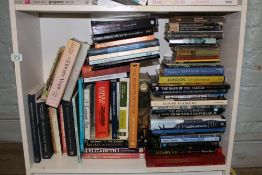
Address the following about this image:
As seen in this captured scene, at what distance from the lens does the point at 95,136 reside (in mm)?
1031

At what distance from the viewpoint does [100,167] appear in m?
0.96

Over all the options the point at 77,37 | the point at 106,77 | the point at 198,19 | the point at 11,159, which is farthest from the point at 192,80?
the point at 11,159

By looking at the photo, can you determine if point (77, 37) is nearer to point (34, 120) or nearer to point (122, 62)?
point (122, 62)

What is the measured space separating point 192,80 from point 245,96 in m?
0.49

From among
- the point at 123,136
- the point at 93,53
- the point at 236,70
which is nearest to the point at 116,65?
the point at 93,53

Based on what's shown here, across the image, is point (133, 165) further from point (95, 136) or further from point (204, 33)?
point (204, 33)

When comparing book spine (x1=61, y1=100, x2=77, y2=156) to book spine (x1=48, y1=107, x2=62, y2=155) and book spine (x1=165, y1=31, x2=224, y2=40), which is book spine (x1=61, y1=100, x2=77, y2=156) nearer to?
book spine (x1=48, y1=107, x2=62, y2=155)

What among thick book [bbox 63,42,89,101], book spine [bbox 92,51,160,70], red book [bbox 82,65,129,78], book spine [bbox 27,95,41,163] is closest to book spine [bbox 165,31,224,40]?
book spine [bbox 92,51,160,70]

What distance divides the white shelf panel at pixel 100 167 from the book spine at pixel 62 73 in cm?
23

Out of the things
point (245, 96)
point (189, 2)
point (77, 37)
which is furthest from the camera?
point (245, 96)

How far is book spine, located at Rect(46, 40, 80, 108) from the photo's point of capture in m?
0.91

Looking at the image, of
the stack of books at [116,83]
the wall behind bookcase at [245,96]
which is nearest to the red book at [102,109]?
the stack of books at [116,83]

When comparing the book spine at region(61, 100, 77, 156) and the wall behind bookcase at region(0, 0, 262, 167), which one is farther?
the wall behind bookcase at region(0, 0, 262, 167)

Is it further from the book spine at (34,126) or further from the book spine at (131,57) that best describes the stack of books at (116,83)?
the book spine at (34,126)
